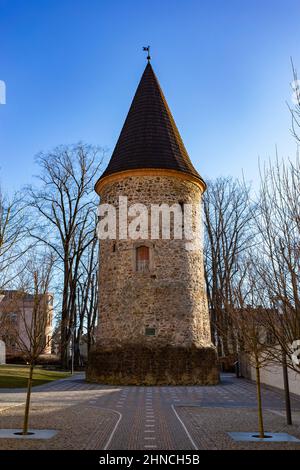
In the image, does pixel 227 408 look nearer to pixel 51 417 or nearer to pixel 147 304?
pixel 51 417

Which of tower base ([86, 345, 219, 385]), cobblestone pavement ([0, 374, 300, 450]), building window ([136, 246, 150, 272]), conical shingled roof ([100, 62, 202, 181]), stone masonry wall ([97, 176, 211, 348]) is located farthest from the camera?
conical shingled roof ([100, 62, 202, 181])

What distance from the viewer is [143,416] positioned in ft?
33.9

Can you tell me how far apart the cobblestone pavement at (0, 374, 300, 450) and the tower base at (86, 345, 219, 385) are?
1.54 meters

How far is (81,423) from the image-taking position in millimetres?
9281

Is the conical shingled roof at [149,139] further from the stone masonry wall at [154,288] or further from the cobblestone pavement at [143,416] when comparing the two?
the cobblestone pavement at [143,416]

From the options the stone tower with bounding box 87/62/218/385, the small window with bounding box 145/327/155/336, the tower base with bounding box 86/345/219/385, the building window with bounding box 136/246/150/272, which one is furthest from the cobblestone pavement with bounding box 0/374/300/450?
the building window with bounding box 136/246/150/272

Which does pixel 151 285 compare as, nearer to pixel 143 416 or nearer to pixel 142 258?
pixel 142 258

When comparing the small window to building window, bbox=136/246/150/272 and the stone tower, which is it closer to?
the stone tower

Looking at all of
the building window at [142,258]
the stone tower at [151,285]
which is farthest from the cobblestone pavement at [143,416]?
the building window at [142,258]

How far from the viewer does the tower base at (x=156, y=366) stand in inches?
732

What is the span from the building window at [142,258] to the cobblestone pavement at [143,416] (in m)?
5.28

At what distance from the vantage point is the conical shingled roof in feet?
69.3

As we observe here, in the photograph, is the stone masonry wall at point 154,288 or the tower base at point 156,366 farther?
the stone masonry wall at point 154,288
